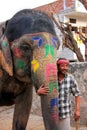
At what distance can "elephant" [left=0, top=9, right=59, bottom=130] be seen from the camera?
2820mm

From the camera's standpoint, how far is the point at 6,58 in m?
3.25

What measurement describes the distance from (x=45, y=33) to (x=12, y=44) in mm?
386

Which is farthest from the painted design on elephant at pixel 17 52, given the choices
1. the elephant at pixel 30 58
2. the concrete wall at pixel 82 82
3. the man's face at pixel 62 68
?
the concrete wall at pixel 82 82

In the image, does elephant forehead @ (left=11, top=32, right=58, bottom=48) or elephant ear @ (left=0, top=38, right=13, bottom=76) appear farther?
elephant ear @ (left=0, top=38, right=13, bottom=76)

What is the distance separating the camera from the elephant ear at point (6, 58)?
3221 mm

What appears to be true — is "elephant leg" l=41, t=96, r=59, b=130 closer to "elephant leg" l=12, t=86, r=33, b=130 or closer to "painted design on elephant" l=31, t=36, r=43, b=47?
"painted design on elephant" l=31, t=36, r=43, b=47

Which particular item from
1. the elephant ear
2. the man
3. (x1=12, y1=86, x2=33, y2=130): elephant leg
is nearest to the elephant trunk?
the elephant ear

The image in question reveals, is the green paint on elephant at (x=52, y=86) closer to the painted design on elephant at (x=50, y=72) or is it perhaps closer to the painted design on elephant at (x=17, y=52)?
the painted design on elephant at (x=50, y=72)

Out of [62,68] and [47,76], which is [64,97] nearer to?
[62,68]

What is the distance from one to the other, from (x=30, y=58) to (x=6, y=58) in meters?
0.31

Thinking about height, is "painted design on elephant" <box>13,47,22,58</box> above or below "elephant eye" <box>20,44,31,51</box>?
below

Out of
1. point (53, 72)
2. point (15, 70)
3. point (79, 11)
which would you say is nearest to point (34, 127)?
point (15, 70)

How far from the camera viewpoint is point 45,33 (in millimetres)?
3105

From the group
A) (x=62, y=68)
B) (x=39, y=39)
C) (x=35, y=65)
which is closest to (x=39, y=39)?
(x=39, y=39)
